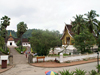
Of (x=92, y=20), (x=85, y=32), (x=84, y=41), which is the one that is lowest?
(x=84, y=41)

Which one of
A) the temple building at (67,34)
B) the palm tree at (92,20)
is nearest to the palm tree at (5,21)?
the temple building at (67,34)

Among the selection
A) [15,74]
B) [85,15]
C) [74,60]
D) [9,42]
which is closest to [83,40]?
[74,60]

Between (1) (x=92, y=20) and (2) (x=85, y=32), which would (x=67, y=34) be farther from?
(2) (x=85, y=32)

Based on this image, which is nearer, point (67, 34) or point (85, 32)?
point (85, 32)

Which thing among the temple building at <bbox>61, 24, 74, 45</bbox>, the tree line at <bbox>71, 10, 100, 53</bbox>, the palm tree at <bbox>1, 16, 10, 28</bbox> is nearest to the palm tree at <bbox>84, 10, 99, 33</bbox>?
the tree line at <bbox>71, 10, 100, 53</bbox>

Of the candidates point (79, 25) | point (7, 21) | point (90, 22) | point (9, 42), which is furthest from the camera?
point (9, 42)

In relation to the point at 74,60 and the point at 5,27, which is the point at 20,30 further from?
the point at 74,60

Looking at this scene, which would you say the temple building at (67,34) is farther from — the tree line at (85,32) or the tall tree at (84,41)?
the tall tree at (84,41)

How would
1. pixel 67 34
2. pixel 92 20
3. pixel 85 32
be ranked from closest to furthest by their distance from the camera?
pixel 85 32
pixel 92 20
pixel 67 34

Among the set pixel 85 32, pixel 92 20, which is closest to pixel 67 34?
pixel 92 20

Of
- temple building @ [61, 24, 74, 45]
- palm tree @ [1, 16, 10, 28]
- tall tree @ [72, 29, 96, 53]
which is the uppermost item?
palm tree @ [1, 16, 10, 28]

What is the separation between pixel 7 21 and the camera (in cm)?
2675

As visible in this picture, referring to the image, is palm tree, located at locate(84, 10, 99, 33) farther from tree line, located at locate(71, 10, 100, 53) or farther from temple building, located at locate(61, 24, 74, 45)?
temple building, located at locate(61, 24, 74, 45)

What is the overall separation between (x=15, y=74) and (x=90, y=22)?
22.3 metres
